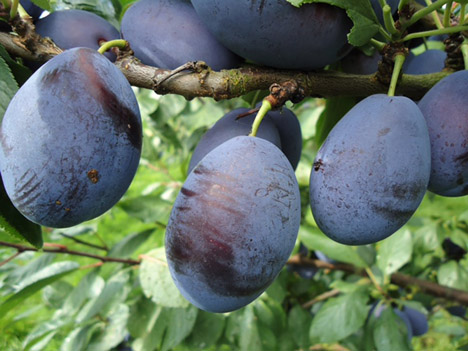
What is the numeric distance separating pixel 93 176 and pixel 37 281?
2.51 ft

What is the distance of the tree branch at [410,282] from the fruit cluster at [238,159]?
0.92m

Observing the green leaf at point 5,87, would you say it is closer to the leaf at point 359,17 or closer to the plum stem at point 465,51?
the leaf at point 359,17

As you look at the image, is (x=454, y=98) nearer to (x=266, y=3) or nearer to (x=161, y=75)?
(x=266, y=3)

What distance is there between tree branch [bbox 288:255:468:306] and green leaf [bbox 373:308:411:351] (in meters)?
0.20

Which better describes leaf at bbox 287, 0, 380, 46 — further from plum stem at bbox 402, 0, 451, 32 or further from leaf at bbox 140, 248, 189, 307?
leaf at bbox 140, 248, 189, 307

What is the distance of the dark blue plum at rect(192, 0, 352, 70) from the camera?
0.62 meters

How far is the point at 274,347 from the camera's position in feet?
5.12

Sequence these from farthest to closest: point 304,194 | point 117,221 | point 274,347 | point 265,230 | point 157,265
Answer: point 117,221 → point 304,194 → point 274,347 → point 157,265 → point 265,230

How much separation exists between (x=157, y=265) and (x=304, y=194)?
702 mm

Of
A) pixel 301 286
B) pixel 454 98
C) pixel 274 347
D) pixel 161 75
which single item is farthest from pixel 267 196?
pixel 301 286

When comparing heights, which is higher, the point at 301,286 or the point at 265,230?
the point at 265,230

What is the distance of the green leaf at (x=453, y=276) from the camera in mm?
1731

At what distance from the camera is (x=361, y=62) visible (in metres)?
0.89

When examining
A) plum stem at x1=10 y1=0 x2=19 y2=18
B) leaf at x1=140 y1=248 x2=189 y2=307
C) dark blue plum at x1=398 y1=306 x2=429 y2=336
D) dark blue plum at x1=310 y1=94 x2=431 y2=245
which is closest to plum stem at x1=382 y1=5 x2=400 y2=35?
dark blue plum at x1=310 y1=94 x2=431 y2=245
